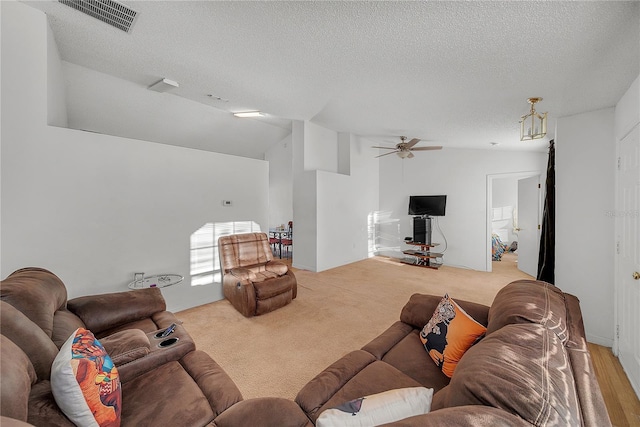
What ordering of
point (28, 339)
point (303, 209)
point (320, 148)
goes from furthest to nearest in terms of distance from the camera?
1. point (320, 148)
2. point (303, 209)
3. point (28, 339)

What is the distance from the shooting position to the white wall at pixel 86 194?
227 centimetres

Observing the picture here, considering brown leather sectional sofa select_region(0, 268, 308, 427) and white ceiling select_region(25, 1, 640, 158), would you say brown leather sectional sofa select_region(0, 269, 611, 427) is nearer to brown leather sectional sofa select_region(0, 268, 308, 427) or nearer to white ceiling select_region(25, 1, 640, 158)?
brown leather sectional sofa select_region(0, 268, 308, 427)

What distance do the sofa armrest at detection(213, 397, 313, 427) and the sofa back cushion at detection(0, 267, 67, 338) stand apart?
1.06 m

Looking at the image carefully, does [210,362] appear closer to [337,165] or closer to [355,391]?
[355,391]

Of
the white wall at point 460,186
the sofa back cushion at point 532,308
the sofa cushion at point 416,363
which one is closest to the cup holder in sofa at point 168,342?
the sofa cushion at point 416,363

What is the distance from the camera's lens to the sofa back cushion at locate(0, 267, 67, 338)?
4.27ft

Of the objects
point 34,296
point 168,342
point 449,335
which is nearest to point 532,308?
point 449,335

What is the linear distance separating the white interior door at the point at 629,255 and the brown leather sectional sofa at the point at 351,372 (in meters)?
1.13

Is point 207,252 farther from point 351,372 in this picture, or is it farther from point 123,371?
point 351,372

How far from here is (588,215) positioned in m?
2.74

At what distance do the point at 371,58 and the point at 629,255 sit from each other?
9.22 feet

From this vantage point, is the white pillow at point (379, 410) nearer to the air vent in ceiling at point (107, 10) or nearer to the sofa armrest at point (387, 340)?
the sofa armrest at point (387, 340)

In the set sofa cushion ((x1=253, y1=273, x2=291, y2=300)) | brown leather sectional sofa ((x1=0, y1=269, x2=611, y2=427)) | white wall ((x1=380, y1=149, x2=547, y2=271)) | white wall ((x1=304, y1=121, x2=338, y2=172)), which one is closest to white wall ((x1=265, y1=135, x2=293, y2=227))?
white wall ((x1=304, y1=121, x2=338, y2=172))

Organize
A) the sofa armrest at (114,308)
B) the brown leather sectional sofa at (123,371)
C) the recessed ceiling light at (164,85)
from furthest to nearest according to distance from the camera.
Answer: the recessed ceiling light at (164,85)
the sofa armrest at (114,308)
the brown leather sectional sofa at (123,371)
